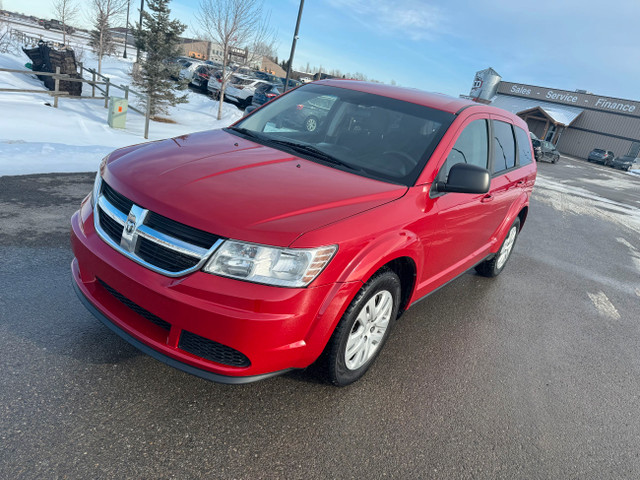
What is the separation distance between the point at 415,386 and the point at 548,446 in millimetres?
836

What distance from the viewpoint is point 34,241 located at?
4.23m

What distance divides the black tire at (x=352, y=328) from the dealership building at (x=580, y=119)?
1977 inches

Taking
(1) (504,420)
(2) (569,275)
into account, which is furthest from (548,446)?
(2) (569,275)

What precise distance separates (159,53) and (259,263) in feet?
54.2

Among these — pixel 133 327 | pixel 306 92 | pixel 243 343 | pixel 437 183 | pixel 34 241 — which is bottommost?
pixel 34 241

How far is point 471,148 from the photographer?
3.70 m

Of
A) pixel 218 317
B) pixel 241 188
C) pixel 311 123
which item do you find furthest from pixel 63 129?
pixel 218 317

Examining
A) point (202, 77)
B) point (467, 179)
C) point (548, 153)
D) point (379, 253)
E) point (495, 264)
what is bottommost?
point (495, 264)

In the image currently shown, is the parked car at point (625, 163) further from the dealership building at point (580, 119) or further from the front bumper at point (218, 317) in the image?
the front bumper at point (218, 317)

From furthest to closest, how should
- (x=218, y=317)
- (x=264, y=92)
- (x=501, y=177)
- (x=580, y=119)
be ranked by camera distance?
(x=580, y=119) < (x=264, y=92) < (x=501, y=177) < (x=218, y=317)

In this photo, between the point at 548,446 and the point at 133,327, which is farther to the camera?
the point at 548,446

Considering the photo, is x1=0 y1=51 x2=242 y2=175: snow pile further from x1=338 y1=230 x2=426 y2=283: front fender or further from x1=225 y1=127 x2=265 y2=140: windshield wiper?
x1=338 y1=230 x2=426 y2=283: front fender

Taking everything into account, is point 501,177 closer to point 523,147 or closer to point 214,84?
point 523,147

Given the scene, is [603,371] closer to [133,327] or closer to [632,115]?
[133,327]
